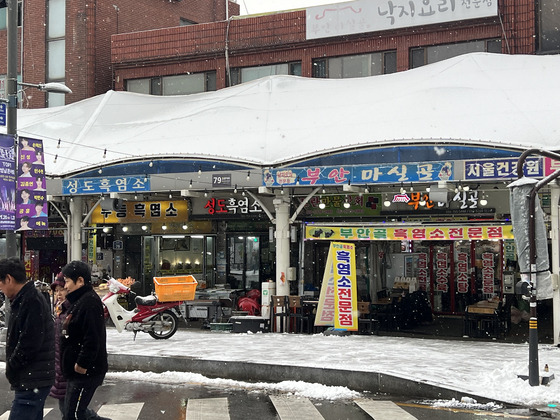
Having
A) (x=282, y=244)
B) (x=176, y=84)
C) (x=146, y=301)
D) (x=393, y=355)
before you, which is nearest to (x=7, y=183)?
(x=146, y=301)

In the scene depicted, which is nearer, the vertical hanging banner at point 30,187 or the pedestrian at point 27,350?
the pedestrian at point 27,350

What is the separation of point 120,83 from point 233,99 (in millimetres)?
9481

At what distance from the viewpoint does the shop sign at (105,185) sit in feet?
58.0

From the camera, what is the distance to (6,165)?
1421cm

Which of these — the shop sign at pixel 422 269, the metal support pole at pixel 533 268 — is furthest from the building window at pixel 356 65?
the metal support pole at pixel 533 268

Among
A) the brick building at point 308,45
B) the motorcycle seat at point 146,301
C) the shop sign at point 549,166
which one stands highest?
the brick building at point 308,45

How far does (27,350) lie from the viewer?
6109 millimetres

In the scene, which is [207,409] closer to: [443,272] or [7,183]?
[7,183]

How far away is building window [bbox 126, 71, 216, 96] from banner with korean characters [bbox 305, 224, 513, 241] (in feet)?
40.0

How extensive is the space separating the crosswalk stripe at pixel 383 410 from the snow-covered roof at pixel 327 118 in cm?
662

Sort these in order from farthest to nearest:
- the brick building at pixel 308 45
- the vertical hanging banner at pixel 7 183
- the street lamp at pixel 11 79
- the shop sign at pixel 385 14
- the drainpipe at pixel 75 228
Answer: the shop sign at pixel 385 14 < the brick building at pixel 308 45 < the drainpipe at pixel 75 228 < the street lamp at pixel 11 79 < the vertical hanging banner at pixel 7 183

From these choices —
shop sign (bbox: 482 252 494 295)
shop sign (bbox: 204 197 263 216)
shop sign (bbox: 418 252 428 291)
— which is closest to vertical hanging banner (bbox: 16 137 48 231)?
shop sign (bbox: 204 197 263 216)

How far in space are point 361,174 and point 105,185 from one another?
6724mm

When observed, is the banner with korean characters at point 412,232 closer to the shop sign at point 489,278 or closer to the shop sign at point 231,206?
the shop sign at point 231,206
